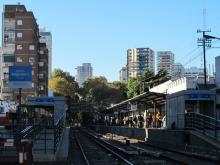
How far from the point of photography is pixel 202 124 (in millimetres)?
31109

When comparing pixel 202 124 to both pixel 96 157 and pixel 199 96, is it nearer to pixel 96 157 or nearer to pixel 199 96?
pixel 199 96

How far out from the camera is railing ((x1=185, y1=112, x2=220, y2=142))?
97.2 feet

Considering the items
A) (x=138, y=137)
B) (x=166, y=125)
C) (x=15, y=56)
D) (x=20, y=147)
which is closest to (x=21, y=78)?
(x=20, y=147)

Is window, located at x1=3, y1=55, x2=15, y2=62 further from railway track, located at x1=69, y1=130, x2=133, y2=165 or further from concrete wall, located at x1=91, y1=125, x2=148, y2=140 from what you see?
railway track, located at x1=69, y1=130, x2=133, y2=165

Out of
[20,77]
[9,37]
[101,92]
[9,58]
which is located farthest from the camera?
[101,92]

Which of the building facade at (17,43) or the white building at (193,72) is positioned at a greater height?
the building facade at (17,43)

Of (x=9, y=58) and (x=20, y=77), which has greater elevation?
(x=9, y=58)

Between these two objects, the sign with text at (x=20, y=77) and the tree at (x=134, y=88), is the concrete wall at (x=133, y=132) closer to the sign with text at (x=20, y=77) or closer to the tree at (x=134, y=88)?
the sign with text at (x=20, y=77)

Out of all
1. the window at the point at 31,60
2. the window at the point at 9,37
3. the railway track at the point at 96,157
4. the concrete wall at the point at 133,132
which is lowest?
the railway track at the point at 96,157

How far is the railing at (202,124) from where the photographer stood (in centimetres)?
2964

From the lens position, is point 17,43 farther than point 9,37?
No

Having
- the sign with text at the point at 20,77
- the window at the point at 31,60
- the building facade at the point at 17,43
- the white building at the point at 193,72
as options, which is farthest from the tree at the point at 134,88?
the sign with text at the point at 20,77

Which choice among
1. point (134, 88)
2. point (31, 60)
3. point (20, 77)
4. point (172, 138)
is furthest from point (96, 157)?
point (31, 60)

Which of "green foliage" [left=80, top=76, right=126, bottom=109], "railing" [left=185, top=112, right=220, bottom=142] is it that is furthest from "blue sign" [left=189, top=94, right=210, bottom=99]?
"green foliage" [left=80, top=76, right=126, bottom=109]
